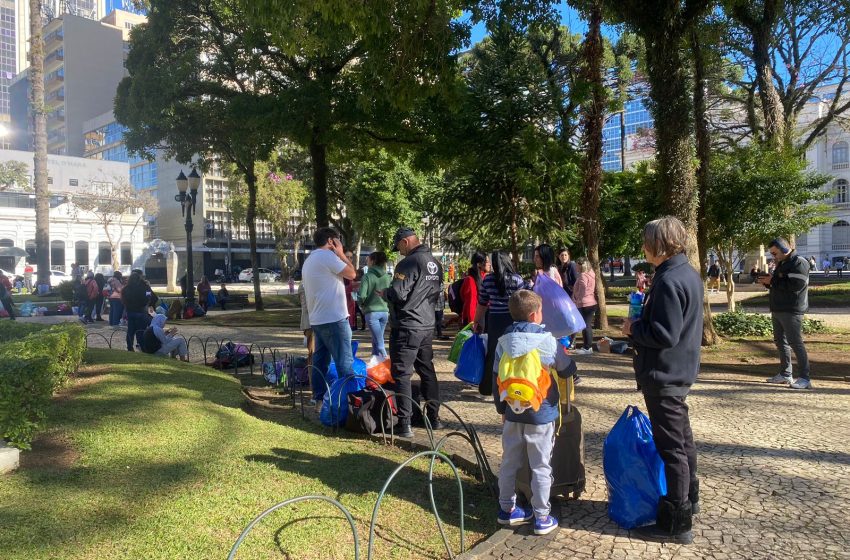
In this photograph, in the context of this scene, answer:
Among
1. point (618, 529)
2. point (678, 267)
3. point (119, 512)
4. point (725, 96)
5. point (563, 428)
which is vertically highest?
point (725, 96)

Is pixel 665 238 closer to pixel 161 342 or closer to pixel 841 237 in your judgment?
pixel 161 342

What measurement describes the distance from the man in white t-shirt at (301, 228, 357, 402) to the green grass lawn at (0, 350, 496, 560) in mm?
809

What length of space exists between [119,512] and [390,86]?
6886 millimetres

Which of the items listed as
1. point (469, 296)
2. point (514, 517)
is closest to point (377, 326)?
point (469, 296)

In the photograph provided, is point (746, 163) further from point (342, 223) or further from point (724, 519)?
point (342, 223)

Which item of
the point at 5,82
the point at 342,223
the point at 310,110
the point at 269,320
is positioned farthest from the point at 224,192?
the point at 5,82

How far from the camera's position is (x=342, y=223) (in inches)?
1458

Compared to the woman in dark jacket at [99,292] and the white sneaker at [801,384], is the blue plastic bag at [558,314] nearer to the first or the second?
the white sneaker at [801,384]

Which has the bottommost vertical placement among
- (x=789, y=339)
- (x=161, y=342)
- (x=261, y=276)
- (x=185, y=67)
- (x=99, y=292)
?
(x=161, y=342)

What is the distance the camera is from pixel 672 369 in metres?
3.36

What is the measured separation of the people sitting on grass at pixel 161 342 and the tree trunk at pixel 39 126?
66.7 feet

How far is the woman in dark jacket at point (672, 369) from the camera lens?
333cm

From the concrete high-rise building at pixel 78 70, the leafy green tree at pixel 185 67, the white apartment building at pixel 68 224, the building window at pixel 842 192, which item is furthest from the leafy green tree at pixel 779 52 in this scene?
the concrete high-rise building at pixel 78 70

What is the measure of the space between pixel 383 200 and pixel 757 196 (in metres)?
22.1
